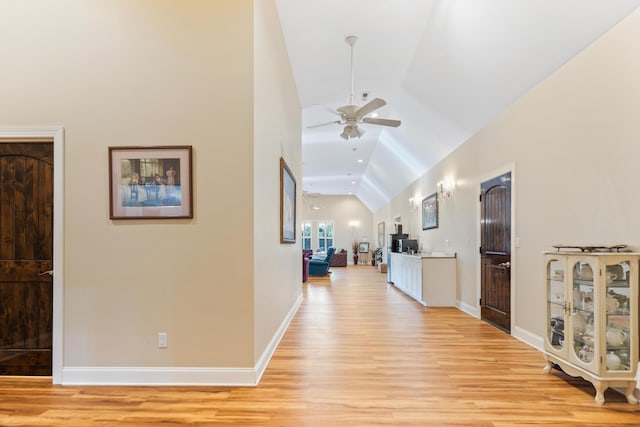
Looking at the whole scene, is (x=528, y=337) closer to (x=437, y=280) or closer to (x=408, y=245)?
(x=437, y=280)

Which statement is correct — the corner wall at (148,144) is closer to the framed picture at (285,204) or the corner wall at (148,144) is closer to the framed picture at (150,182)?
the framed picture at (150,182)

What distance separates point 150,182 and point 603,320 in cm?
354

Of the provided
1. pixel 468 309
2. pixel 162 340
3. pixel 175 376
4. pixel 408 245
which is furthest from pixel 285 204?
pixel 408 245

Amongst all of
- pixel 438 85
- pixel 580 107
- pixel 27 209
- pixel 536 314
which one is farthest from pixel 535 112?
pixel 27 209

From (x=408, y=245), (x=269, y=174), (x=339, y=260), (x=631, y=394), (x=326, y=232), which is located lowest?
(x=339, y=260)

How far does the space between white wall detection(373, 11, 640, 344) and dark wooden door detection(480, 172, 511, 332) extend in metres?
0.18

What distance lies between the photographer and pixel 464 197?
5812mm

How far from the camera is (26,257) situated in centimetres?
303

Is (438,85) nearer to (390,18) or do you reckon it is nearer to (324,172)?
(390,18)

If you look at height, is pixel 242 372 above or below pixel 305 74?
below

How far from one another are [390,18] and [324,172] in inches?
342

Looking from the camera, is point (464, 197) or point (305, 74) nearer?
point (305, 74)

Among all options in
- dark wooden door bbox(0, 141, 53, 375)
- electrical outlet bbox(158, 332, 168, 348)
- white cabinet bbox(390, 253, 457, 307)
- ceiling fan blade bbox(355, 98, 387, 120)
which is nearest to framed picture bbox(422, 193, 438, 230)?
white cabinet bbox(390, 253, 457, 307)

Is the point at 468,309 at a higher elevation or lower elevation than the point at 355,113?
lower
